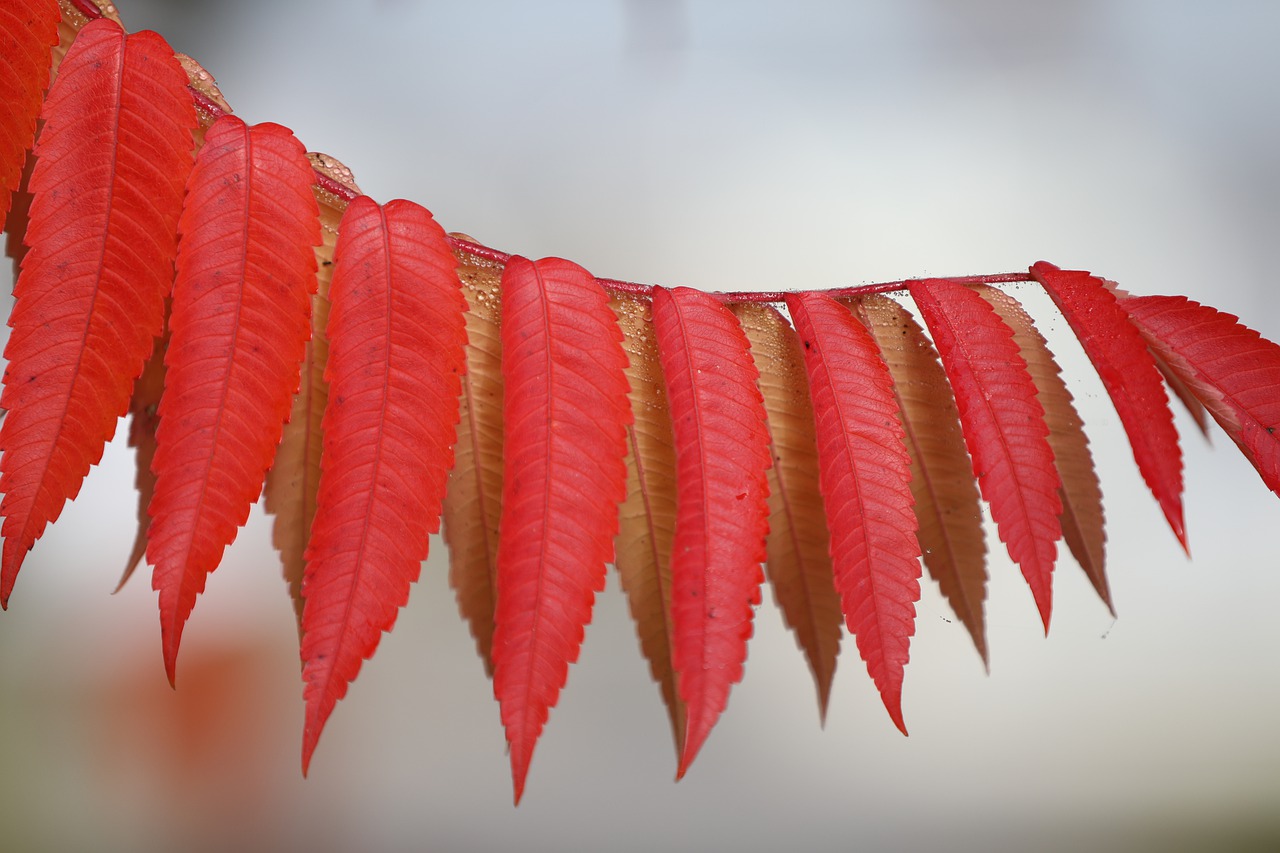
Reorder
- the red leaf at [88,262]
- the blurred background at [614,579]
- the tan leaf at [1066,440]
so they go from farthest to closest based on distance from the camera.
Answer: the blurred background at [614,579]
the tan leaf at [1066,440]
the red leaf at [88,262]

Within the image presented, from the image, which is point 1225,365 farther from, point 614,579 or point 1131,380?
point 614,579

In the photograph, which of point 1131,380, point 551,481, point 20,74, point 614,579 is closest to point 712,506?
point 551,481

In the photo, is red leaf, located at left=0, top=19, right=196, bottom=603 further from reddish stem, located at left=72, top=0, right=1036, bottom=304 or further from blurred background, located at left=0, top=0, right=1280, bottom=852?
blurred background, located at left=0, top=0, right=1280, bottom=852

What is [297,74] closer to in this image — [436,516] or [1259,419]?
[436,516]

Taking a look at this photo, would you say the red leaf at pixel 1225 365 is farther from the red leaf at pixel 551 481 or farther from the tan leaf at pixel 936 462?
the red leaf at pixel 551 481

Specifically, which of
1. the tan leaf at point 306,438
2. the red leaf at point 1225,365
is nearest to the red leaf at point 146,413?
the tan leaf at point 306,438

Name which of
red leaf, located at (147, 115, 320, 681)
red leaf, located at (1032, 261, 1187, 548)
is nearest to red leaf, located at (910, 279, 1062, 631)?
red leaf, located at (1032, 261, 1187, 548)
